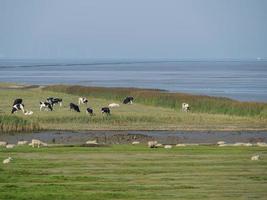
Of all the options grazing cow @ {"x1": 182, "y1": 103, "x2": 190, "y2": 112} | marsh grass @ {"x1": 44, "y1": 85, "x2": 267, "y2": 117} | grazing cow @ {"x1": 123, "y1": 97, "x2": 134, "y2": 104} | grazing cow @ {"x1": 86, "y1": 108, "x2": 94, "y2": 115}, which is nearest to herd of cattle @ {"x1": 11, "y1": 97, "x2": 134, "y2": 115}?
grazing cow @ {"x1": 86, "y1": 108, "x2": 94, "y2": 115}

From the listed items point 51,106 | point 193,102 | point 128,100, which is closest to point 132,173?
point 51,106

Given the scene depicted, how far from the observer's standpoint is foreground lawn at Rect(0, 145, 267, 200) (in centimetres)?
2428

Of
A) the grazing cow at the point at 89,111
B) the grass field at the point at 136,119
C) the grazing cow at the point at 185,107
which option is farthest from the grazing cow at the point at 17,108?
the grazing cow at the point at 185,107

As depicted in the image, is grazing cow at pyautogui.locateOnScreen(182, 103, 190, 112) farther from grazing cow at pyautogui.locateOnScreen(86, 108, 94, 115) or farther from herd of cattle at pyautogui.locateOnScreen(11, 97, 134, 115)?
grazing cow at pyautogui.locateOnScreen(86, 108, 94, 115)

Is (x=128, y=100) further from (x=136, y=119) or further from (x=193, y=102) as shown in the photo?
(x=136, y=119)

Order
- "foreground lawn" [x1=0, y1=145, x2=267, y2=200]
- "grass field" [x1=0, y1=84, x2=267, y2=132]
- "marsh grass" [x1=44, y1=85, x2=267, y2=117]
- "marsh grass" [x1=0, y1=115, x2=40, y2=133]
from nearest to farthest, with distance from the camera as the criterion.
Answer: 1. "foreground lawn" [x1=0, y1=145, x2=267, y2=200]
2. "marsh grass" [x1=0, y1=115, x2=40, y2=133]
3. "grass field" [x1=0, y1=84, x2=267, y2=132]
4. "marsh grass" [x1=44, y1=85, x2=267, y2=117]

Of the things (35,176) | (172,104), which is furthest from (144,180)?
(172,104)

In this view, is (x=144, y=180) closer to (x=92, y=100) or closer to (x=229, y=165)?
(x=229, y=165)

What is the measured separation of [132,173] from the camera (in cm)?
2856

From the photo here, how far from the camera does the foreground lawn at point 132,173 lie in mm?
24281

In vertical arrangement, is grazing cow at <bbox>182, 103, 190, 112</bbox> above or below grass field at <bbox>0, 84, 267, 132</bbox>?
above

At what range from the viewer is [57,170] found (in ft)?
96.4

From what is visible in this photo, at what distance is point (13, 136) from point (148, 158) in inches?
632

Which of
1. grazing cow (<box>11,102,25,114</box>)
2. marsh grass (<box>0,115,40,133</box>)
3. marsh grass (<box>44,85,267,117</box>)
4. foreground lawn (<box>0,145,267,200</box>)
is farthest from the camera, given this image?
marsh grass (<box>44,85,267,117</box>)
